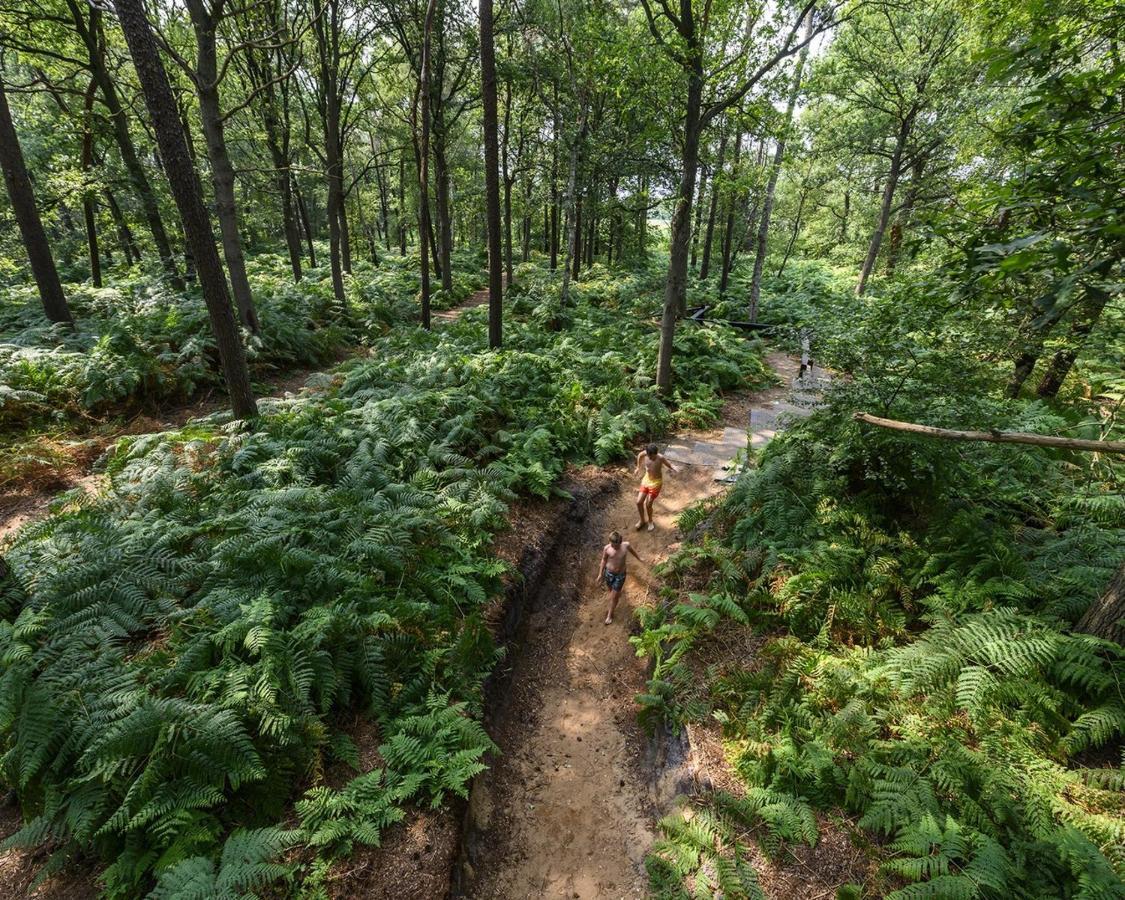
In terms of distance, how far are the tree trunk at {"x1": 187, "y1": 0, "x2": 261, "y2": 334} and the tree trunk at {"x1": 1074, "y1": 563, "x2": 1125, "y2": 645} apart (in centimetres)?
1454

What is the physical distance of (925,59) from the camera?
1730 cm

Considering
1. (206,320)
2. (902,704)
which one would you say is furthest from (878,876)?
(206,320)

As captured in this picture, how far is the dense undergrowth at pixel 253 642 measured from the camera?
3.58 meters

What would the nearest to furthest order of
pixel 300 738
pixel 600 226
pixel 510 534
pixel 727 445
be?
pixel 300 738, pixel 510 534, pixel 727 445, pixel 600 226

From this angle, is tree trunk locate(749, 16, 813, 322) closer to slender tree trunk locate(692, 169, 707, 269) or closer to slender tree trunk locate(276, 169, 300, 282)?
slender tree trunk locate(692, 169, 707, 269)

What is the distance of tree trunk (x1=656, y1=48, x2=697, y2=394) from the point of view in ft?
30.3

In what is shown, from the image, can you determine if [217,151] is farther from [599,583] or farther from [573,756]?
[573,756]

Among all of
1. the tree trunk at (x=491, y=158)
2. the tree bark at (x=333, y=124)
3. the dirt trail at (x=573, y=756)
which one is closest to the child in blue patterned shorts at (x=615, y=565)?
the dirt trail at (x=573, y=756)

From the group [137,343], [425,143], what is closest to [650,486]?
[137,343]

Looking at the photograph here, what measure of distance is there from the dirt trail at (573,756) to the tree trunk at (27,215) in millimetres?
12708

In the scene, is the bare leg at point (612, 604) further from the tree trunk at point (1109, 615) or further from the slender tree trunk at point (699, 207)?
the slender tree trunk at point (699, 207)

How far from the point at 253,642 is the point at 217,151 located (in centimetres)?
1094

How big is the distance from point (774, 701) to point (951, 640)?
1.66 m

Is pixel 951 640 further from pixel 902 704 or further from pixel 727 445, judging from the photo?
pixel 727 445
